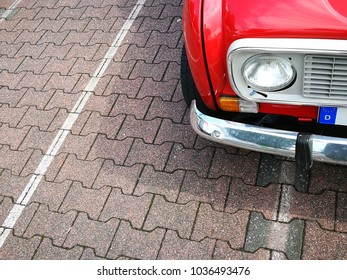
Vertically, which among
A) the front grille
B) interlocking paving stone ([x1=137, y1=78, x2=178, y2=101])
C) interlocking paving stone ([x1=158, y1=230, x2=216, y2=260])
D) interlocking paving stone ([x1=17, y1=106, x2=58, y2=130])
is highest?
the front grille

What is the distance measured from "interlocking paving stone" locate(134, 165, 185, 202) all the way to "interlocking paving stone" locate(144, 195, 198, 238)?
0.07m

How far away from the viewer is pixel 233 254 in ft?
7.45

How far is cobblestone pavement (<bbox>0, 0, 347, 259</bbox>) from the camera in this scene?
2.34 meters

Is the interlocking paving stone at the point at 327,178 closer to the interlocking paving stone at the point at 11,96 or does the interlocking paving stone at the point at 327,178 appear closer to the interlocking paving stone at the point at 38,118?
the interlocking paving stone at the point at 38,118

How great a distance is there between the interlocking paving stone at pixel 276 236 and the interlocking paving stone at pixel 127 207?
2.22 ft

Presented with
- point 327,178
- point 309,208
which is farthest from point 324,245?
point 327,178

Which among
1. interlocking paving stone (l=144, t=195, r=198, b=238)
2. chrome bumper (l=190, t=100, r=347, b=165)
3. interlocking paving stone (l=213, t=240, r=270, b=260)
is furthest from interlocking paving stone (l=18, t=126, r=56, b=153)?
interlocking paving stone (l=213, t=240, r=270, b=260)

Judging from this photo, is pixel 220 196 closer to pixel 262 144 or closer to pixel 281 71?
pixel 262 144

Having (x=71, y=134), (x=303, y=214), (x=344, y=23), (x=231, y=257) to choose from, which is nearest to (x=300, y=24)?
(x=344, y=23)

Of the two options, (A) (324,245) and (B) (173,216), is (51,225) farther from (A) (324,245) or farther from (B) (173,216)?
(A) (324,245)

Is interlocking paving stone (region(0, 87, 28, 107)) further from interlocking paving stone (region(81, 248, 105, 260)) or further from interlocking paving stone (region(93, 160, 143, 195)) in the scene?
interlocking paving stone (region(81, 248, 105, 260))

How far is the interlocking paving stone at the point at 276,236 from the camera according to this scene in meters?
2.22

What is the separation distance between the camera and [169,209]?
2520mm

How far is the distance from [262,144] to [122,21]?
2564 mm
